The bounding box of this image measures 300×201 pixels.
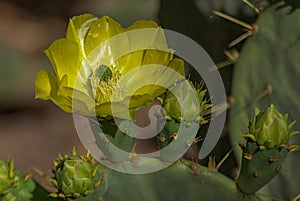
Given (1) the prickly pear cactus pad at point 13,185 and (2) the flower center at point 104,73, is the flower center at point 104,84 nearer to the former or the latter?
(2) the flower center at point 104,73

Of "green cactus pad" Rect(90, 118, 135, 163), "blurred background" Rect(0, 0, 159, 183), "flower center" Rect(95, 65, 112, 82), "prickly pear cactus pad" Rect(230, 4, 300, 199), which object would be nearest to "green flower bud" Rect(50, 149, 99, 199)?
"green cactus pad" Rect(90, 118, 135, 163)

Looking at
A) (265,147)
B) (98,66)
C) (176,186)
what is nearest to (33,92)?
(98,66)

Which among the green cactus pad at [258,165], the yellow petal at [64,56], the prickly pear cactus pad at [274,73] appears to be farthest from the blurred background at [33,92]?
the green cactus pad at [258,165]

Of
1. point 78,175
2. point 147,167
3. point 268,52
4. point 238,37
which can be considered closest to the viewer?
point 78,175

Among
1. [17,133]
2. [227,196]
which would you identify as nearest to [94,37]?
[227,196]

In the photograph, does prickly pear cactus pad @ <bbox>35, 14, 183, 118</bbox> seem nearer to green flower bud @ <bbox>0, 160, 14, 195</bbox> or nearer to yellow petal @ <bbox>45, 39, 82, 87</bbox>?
yellow petal @ <bbox>45, 39, 82, 87</bbox>

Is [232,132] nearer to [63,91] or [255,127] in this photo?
[255,127]

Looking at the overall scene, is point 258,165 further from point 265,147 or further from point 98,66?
point 98,66
